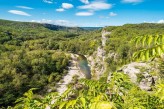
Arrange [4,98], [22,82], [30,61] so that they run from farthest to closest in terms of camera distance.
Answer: [30,61], [22,82], [4,98]

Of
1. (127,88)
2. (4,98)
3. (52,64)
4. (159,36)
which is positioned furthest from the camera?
(52,64)

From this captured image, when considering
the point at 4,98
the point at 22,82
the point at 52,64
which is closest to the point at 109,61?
the point at 52,64

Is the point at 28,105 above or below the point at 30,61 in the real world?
above

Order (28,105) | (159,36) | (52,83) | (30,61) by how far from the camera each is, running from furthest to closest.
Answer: (30,61)
(52,83)
(28,105)
(159,36)

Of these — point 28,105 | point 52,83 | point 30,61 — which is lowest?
point 52,83

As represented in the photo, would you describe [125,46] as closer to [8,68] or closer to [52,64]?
[52,64]

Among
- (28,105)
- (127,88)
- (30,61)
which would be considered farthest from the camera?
(30,61)

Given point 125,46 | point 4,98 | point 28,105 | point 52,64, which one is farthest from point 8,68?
point 28,105

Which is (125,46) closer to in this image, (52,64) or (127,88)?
(52,64)

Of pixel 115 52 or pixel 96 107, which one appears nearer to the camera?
pixel 96 107
